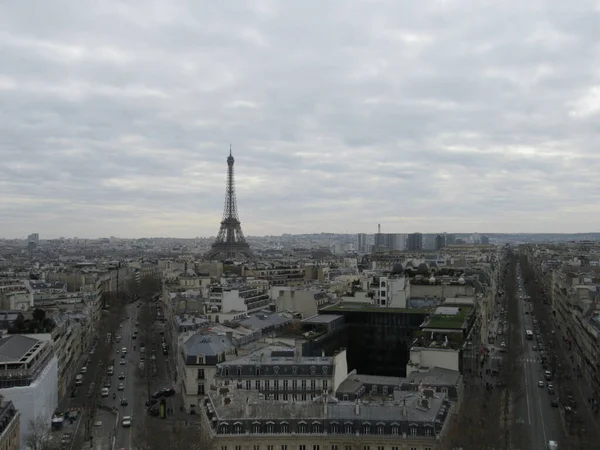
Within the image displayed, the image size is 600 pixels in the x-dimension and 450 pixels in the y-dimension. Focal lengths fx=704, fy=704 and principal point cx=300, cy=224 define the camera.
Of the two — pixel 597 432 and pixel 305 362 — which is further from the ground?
pixel 305 362

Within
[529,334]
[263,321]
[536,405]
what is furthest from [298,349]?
[529,334]

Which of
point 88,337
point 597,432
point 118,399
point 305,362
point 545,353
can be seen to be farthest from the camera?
point 88,337

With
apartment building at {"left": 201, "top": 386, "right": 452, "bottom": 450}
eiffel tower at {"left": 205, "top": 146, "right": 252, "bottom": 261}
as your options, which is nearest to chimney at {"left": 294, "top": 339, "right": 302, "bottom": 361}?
apartment building at {"left": 201, "top": 386, "right": 452, "bottom": 450}

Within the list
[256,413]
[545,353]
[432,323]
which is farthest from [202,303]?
[256,413]

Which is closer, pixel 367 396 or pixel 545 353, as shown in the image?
pixel 367 396

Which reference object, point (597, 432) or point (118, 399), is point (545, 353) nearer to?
point (597, 432)

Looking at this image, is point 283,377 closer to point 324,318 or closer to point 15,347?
point 324,318

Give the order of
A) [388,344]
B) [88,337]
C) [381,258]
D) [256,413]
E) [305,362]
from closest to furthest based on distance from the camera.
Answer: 1. [256,413]
2. [305,362]
3. [388,344]
4. [88,337]
5. [381,258]
